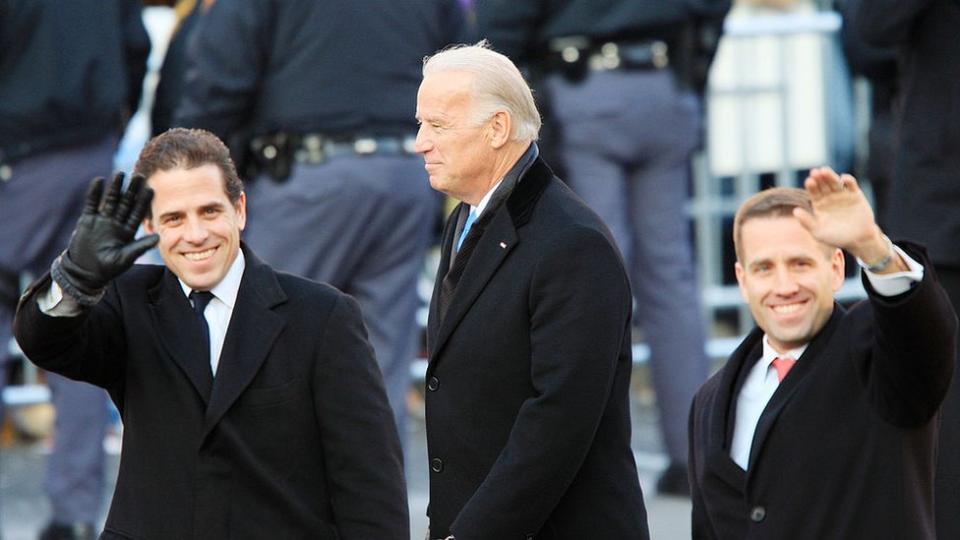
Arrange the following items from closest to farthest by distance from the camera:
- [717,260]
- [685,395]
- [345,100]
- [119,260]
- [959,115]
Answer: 1. [119,260]
2. [959,115]
3. [345,100]
4. [685,395]
5. [717,260]

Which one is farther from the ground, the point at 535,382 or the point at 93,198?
the point at 93,198

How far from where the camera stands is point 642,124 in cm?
719

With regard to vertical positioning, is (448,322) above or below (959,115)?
below

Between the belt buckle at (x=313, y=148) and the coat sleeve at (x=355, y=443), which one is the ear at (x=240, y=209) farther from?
the belt buckle at (x=313, y=148)

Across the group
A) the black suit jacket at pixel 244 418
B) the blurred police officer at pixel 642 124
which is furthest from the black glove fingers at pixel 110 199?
the blurred police officer at pixel 642 124

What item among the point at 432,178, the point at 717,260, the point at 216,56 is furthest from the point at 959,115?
the point at 717,260

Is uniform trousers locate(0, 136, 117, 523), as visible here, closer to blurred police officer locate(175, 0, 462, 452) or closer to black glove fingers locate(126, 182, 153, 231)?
blurred police officer locate(175, 0, 462, 452)

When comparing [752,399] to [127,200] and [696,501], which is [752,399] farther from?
[127,200]

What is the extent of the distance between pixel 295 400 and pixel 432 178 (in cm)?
59

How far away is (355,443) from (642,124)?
316 cm

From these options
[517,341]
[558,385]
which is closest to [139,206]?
[517,341]

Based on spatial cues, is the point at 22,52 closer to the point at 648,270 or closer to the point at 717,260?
the point at 648,270

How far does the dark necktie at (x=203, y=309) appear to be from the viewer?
14.1ft

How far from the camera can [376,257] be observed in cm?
710
